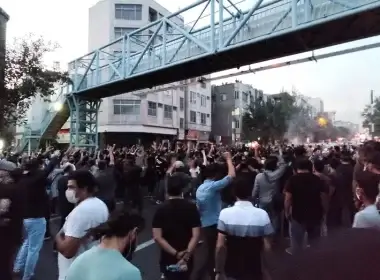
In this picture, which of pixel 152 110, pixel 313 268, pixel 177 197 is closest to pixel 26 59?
pixel 177 197

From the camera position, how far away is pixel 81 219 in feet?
13.1

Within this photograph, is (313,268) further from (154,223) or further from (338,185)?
(338,185)

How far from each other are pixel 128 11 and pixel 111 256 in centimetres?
4711

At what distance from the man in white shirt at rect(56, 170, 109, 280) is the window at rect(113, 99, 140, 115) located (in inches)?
1648

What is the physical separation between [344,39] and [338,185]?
346 inches

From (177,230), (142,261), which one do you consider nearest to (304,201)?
(177,230)

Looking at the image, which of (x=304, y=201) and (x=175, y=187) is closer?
(x=175, y=187)

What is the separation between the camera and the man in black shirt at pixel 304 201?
6305mm

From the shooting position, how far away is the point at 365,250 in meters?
1.18

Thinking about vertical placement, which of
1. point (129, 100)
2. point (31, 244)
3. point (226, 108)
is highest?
point (226, 108)

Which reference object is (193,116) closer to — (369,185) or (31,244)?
(31,244)

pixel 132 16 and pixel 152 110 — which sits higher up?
pixel 132 16

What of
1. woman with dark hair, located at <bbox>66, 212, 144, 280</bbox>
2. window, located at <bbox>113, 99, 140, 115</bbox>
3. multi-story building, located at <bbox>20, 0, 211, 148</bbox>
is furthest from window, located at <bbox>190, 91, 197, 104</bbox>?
woman with dark hair, located at <bbox>66, 212, 144, 280</bbox>

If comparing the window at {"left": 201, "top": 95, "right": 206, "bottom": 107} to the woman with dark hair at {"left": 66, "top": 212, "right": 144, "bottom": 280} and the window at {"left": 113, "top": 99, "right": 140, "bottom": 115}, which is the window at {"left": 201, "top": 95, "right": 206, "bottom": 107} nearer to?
the window at {"left": 113, "top": 99, "right": 140, "bottom": 115}
